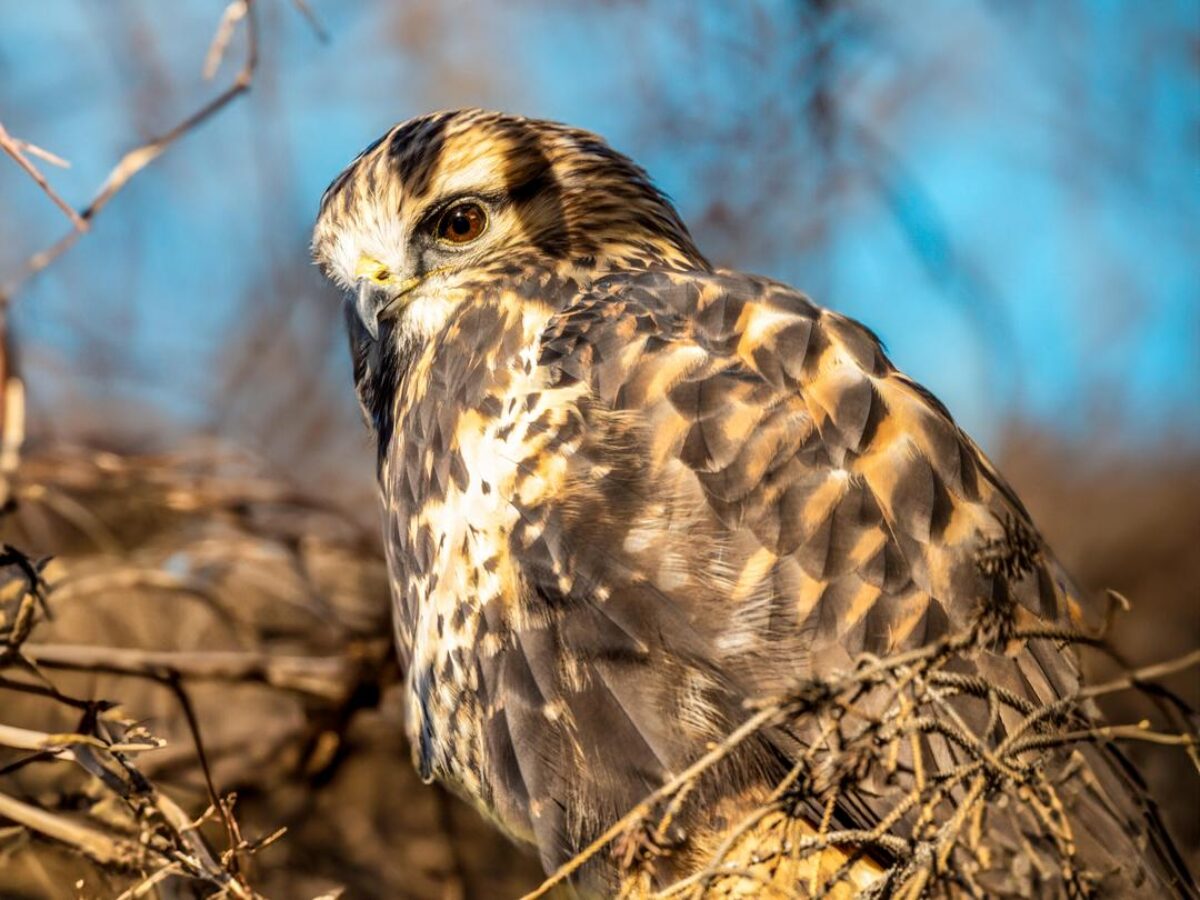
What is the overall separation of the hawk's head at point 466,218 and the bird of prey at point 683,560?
31 centimetres

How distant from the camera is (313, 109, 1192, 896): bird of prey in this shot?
242 centimetres

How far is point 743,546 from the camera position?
251 centimetres

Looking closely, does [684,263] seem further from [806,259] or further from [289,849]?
[806,259]

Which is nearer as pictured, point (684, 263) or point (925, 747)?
point (925, 747)

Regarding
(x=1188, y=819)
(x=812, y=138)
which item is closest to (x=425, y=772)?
(x=1188, y=819)

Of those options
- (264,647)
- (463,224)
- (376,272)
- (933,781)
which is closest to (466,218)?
(463,224)

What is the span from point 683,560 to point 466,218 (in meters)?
1.28

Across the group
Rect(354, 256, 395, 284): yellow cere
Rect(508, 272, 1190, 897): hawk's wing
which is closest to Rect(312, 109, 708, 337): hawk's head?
Rect(354, 256, 395, 284): yellow cere

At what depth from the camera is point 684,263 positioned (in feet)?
10.9

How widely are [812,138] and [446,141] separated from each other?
2613 millimetres

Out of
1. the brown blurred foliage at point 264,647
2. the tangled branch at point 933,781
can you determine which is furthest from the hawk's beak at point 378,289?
the tangled branch at point 933,781

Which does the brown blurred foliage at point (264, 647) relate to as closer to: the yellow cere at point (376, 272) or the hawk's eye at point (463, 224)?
the yellow cere at point (376, 272)

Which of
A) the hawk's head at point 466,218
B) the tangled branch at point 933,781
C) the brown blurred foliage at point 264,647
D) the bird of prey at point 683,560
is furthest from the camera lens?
the brown blurred foliage at point 264,647

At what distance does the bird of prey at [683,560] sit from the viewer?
2424mm
